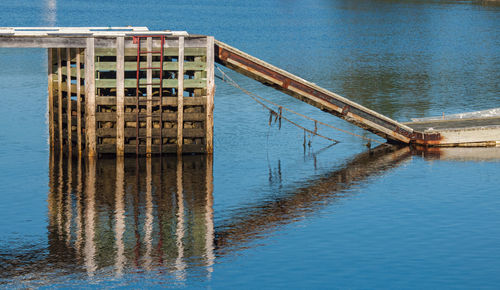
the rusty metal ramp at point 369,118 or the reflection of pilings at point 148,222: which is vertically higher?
the rusty metal ramp at point 369,118

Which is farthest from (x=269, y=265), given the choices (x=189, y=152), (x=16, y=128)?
(x=16, y=128)

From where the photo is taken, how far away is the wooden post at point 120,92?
41688mm

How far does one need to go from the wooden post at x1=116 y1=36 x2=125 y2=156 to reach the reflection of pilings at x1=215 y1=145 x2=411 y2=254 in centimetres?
910

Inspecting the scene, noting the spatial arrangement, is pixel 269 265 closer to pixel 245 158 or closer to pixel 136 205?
pixel 136 205

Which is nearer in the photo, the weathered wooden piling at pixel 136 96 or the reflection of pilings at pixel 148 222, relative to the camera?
the reflection of pilings at pixel 148 222

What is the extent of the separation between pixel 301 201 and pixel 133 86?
1064 cm

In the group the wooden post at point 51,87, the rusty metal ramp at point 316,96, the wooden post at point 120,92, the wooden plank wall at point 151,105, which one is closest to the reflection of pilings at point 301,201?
the rusty metal ramp at point 316,96

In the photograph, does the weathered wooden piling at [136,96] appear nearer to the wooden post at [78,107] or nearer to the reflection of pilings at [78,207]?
the wooden post at [78,107]

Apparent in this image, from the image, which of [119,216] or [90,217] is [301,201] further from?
[90,217]

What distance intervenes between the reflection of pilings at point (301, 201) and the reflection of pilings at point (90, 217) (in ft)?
15.1

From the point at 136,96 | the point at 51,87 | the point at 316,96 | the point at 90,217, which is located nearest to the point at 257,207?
the point at 90,217

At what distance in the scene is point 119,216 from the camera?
34750mm

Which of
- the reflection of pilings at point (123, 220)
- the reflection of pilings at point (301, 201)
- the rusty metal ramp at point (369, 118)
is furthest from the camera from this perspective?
the rusty metal ramp at point (369, 118)

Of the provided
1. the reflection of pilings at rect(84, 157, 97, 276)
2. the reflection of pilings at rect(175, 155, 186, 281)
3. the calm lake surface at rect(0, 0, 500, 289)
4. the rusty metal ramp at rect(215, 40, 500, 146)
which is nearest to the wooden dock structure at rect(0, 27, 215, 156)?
the calm lake surface at rect(0, 0, 500, 289)
